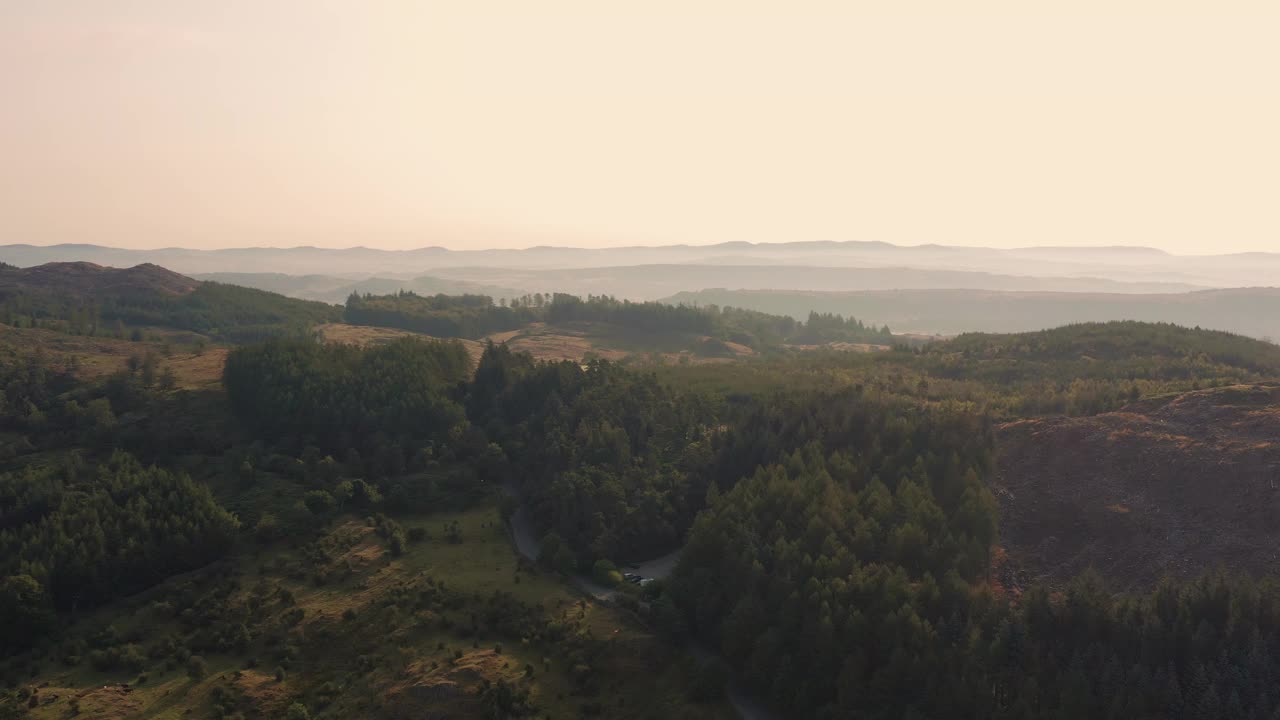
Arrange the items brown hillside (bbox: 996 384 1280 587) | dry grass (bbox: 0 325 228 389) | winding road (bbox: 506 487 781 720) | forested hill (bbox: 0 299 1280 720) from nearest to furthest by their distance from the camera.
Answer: forested hill (bbox: 0 299 1280 720) < winding road (bbox: 506 487 781 720) < brown hillside (bbox: 996 384 1280 587) < dry grass (bbox: 0 325 228 389)

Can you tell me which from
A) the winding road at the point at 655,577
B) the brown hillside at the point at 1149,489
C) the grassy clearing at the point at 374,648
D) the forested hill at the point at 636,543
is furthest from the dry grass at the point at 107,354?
the brown hillside at the point at 1149,489

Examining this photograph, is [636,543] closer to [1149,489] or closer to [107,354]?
[1149,489]

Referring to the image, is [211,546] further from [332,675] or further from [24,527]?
[332,675]

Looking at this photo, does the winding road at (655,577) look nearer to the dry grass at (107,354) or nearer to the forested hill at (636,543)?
the forested hill at (636,543)

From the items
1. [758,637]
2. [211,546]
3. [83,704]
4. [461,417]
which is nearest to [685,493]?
[758,637]

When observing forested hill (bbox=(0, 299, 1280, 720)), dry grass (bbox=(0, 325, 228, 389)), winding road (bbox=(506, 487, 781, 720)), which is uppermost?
dry grass (bbox=(0, 325, 228, 389))

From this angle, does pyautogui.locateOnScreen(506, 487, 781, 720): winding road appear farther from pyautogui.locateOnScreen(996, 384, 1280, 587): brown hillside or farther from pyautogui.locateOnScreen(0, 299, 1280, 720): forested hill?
pyautogui.locateOnScreen(996, 384, 1280, 587): brown hillside

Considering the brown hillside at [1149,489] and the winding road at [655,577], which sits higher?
the brown hillside at [1149,489]

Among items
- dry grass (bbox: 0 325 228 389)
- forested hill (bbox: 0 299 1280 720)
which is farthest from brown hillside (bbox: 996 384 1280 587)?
dry grass (bbox: 0 325 228 389)
